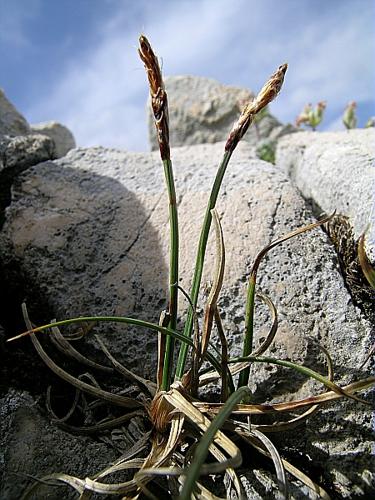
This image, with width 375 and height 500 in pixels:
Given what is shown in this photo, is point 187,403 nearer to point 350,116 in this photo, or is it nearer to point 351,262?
point 351,262

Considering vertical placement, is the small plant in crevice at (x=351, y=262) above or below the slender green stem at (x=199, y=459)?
above

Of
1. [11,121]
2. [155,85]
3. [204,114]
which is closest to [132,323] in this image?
[155,85]

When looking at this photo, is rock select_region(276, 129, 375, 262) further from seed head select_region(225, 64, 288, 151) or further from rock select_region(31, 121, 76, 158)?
rock select_region(31, 121, 76, 158)

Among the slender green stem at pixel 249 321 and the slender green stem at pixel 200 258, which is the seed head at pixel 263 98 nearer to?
the slender green stem at pixel 200 258

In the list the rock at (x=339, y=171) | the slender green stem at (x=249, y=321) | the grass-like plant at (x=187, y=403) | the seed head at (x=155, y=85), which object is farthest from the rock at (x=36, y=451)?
the rock at (x=339, y=171)

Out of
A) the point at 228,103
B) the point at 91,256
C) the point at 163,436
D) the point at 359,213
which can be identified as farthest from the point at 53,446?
the point at 228,103
